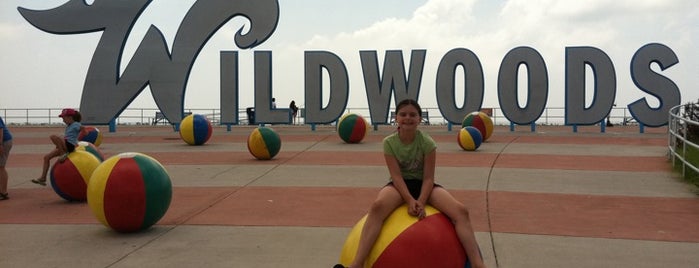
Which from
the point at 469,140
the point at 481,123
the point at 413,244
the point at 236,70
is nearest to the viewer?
the point at 413,244

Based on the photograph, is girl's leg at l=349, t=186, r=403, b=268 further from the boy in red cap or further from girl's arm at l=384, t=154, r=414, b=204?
the boy in red cap

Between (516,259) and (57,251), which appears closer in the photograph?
(516,259)

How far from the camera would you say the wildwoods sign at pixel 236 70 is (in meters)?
25.9

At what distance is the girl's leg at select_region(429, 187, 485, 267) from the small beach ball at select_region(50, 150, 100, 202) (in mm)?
6609

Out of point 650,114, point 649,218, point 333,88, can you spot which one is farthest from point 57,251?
point 650,114

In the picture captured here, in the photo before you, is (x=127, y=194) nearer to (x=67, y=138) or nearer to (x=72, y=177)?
(x=72, y=177)

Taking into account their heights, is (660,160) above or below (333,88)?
below

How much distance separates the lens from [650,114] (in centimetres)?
2500

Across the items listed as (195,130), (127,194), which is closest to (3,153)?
(127,194)

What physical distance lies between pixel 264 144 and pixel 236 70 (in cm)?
1273

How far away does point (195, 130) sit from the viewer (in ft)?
64.1

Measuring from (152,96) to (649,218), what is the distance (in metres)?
22.0

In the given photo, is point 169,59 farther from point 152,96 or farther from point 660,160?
point 660,160

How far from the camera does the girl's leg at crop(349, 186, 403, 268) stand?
4.74 m
